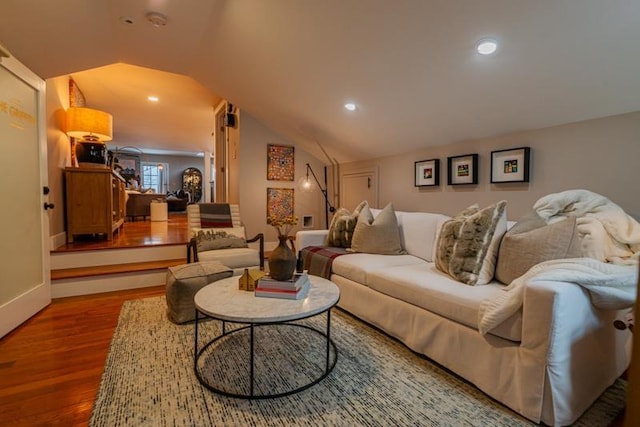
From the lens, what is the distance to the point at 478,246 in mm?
1973

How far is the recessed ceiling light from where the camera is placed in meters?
1.92

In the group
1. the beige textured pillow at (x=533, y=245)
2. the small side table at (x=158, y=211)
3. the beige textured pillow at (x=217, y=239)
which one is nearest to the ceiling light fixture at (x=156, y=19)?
the beige textured pillow at (x=217, y=239)

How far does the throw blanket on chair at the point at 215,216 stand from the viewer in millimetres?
3701

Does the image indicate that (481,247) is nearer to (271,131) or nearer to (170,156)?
(271,131)

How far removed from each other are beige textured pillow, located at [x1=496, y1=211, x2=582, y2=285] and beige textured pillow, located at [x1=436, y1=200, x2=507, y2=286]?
55 mm

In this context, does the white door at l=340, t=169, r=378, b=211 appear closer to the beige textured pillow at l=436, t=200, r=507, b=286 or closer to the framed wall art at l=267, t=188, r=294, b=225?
the framed wall art at l=267, t=188, r=294, b=225

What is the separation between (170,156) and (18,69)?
36.5 ft

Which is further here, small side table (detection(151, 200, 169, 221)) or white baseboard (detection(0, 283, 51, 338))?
small side table (detection(151, 200, 169, 221))

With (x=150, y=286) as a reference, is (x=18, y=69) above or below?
above

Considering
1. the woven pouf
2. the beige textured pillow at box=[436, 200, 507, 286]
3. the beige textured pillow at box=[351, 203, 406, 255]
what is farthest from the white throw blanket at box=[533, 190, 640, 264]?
the woven pouf

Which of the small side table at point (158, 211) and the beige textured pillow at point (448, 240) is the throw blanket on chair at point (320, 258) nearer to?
the beige textured pillow at point (448, 240)

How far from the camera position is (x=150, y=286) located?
3482 mm

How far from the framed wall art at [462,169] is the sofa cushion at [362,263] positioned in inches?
34.8

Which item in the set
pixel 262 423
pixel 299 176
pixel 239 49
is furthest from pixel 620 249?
pixel 299 176
